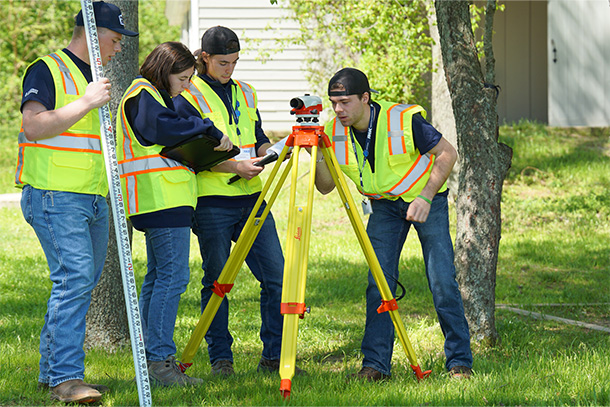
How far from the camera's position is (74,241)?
394cm

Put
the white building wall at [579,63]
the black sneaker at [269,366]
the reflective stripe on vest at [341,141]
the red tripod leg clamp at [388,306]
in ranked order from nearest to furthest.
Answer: the red tripod leg clamp at [388,306] < the reflective stripe on vest at [341,141] < the black sneaker at [269,366] < the white building wall at [579,63]

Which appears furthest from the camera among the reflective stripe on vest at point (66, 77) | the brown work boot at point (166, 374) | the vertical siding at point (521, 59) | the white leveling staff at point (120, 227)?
the vertical siding at point (521, 59)

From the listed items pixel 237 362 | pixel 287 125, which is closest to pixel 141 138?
pixel 237 362

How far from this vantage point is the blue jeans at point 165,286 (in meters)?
4.26

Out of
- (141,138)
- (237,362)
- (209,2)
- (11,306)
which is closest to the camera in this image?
(141,138)

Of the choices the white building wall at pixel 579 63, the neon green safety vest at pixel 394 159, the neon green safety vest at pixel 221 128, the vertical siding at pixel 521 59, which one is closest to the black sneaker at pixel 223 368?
the neon green safety vest at pixel 221 128

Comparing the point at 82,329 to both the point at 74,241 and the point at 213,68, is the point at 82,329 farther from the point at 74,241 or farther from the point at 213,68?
the point at 213,68

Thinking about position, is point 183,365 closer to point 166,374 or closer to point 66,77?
point 166,374

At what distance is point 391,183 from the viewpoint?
454 centimetres

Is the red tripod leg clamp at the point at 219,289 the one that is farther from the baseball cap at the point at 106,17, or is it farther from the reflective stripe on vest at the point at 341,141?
the baseball cap at the point at 106,17

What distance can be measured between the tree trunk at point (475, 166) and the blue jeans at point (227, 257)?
149cm

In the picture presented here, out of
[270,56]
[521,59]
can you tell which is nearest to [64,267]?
[270,56]

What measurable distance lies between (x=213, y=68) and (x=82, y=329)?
170 centimetres

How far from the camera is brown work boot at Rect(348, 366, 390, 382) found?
4.54 m
